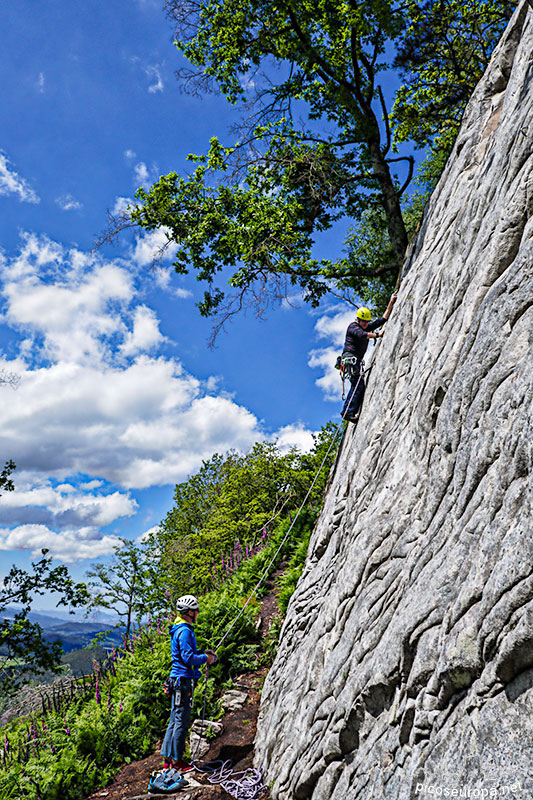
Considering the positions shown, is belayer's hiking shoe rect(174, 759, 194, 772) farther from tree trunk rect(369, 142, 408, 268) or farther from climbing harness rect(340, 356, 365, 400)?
tree trunk rect(369, 142, 408, 268)

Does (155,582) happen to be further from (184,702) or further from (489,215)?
(489,215)

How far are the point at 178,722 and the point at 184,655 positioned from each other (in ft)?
3.12

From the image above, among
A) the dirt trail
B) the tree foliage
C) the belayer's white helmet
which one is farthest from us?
the tree foliage

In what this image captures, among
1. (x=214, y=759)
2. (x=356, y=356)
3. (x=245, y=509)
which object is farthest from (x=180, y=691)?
(x=245, y=509)

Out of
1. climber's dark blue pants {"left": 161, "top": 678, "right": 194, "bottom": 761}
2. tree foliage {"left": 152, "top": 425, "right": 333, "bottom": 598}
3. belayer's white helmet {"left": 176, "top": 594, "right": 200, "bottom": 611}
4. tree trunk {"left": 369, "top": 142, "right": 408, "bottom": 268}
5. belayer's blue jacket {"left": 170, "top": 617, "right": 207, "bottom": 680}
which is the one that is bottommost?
climber's dark blue pants {"left": 161, "top": 678, "right": 194, "bottom": 761}

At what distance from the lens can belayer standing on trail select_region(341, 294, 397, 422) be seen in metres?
9.00

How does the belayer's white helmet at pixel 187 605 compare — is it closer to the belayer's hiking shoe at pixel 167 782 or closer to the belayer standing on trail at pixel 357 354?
the belayer's hiking shoe at pixel 167 782

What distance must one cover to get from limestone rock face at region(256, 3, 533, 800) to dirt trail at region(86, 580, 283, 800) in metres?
0.50

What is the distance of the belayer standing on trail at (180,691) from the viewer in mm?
6895

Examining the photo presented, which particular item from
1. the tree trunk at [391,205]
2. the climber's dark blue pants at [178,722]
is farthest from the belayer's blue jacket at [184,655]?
the tree trunk at [391,205]

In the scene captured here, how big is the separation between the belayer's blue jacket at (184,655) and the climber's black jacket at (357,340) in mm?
6066

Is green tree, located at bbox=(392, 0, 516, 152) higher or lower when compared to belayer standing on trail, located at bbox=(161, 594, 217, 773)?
higher

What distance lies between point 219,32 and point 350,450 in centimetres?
1371

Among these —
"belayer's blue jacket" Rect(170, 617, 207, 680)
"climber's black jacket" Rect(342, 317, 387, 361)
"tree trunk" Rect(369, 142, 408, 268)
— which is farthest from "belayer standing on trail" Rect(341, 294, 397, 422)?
"belayer's blue jacket" Rect(170, 617, 207, 680)
